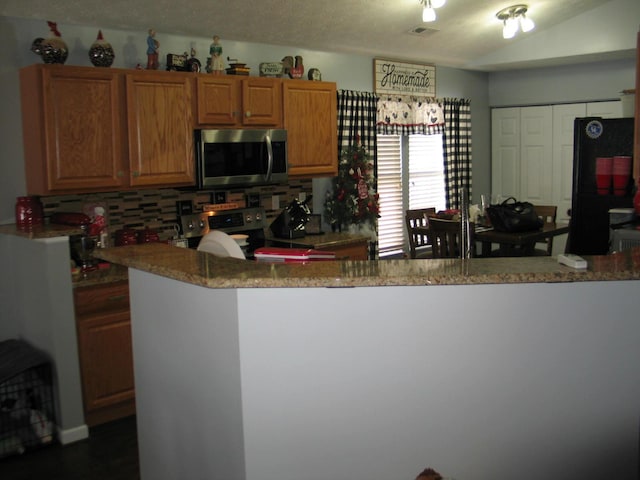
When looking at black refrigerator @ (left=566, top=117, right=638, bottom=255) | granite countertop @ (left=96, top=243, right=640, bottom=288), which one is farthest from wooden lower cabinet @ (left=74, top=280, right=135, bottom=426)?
black refrigerator @ (left=566, top=117, right=638, bottom=255)

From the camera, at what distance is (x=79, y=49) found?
4223mm

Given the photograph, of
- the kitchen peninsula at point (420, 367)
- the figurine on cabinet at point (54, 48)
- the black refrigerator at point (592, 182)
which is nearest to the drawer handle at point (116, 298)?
the figurine on cabinet at point (54, 48)

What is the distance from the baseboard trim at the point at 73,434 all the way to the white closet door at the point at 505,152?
5540 millimetres

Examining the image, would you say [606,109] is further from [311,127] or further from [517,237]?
[311,127]

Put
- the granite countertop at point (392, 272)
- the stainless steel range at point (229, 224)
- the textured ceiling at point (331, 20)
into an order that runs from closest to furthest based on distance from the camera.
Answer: the granite countertop at point (392, 272)
the textured ceiling at point (331, 20)
the stainless steel range at point (229, 224)

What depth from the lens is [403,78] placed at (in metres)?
6.54

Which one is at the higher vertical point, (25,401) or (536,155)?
(536,155)

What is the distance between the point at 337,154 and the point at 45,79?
249cm

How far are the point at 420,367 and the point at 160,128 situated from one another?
2751 mm

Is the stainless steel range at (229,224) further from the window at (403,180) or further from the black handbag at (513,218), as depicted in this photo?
the black handbag at (513,218)

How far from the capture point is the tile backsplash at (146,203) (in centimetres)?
425

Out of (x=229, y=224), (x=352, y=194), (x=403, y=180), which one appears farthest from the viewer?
(x=403, y=180)

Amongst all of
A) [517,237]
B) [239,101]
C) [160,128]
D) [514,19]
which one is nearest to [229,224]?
[239,101]

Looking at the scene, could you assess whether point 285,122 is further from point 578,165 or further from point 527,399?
point 527,399
